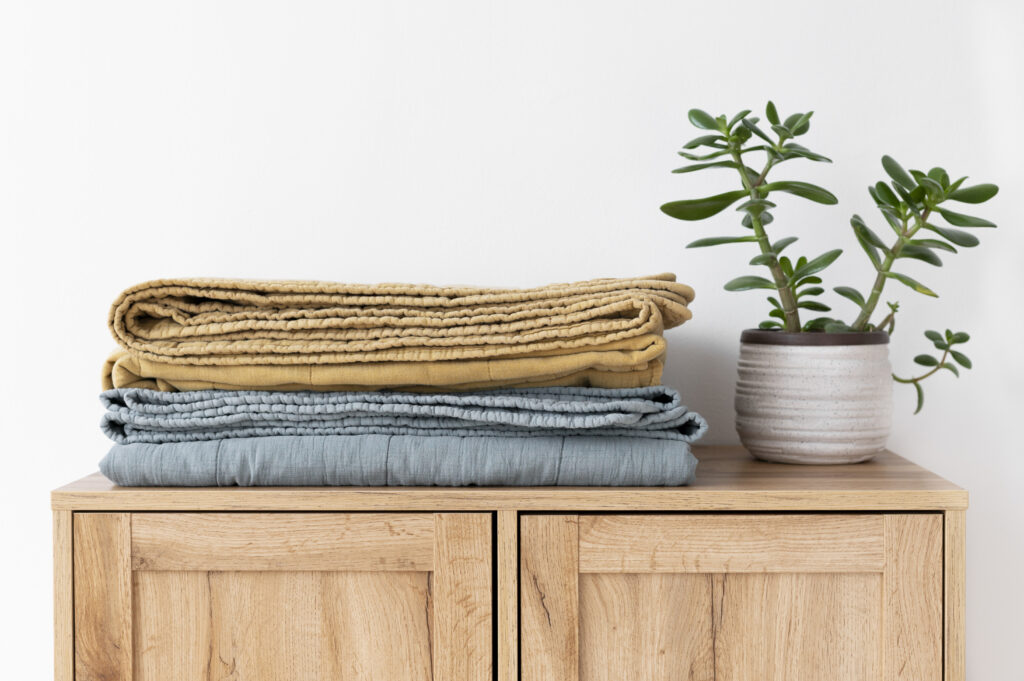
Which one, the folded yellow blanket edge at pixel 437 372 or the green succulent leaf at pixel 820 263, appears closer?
the folded yellow blanket edge at pixel 437 372

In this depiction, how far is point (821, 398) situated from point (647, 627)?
330 millimetres

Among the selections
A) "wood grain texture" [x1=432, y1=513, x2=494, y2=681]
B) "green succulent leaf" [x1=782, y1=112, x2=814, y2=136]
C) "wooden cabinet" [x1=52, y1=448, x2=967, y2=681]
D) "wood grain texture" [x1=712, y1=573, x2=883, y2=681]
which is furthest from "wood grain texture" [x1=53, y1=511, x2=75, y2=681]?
"green succulent leaf" [x1=782, y1=112, x2=814, y2=136]

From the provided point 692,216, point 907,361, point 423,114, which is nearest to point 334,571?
point 692,216

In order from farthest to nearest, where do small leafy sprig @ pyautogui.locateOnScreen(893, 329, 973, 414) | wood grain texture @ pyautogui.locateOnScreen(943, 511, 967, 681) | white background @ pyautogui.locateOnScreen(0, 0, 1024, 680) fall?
white background @ pyautogui.locateOnScreen(0, 0, 1024, 680) < small leafy sprig @ pyautogui.locateOnScreen(893, 329, 973, 414) < wood grain texture @ pyautogui.locateOnScreen(943, 511, 967, 681)

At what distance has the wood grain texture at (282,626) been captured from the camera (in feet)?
2.68

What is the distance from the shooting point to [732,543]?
798 mm

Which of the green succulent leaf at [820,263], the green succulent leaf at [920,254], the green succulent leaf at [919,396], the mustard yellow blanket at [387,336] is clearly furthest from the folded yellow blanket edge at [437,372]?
the green succulent leaf at [919,396]

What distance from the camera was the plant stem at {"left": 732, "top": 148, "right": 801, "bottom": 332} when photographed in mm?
944

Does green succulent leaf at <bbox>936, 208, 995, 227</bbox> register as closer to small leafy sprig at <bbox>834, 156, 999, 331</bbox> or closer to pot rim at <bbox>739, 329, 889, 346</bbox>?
small leafy sprig at <bbox>834, 156, 999, 331</bbox>

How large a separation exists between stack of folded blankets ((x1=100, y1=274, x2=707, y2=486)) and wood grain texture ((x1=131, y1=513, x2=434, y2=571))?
4 cm

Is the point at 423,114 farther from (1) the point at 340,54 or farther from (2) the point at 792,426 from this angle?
(2) the point at 792,426

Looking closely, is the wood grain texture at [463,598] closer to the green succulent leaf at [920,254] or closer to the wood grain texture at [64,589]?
the wood grain texture at [64,589]

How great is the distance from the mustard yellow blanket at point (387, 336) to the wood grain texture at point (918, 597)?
0.27 m

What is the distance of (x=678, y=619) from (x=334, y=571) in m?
0.32
